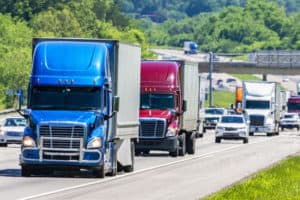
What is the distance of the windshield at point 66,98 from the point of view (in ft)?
111

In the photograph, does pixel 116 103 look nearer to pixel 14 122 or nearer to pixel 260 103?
pixel 14 122

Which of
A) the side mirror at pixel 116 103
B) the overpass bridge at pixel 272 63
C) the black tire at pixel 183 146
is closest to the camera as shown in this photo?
the side mirror at pixel 116 103

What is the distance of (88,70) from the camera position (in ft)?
111

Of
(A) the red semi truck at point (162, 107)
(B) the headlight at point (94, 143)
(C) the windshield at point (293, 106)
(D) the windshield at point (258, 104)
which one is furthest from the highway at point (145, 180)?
(C) the windshield at point (293, 106)

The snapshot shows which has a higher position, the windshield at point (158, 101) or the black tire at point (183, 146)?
the windshield at point (158, 101)

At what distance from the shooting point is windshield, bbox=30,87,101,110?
111 feet

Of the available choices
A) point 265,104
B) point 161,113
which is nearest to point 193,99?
point 161,113

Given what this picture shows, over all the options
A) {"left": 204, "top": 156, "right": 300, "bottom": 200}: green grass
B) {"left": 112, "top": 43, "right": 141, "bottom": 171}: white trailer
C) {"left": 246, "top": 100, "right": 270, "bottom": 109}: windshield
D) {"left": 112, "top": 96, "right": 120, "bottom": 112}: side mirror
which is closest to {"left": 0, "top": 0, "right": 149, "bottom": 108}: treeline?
{"left": 246, "top": 100, "right": 270, "bottom": 109}: windshield

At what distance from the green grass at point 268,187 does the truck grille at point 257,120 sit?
48.4 meters

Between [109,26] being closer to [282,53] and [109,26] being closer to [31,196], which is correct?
[282,53]

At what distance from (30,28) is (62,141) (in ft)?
436

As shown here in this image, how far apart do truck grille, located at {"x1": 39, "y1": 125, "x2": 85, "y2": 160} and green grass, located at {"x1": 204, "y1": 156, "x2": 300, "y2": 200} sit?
4025 millimetres

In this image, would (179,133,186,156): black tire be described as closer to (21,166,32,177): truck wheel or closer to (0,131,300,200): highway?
(0,131,300,200): highway

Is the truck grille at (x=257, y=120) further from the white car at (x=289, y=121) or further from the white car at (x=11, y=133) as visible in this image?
the white car at (x=11, y=133)
